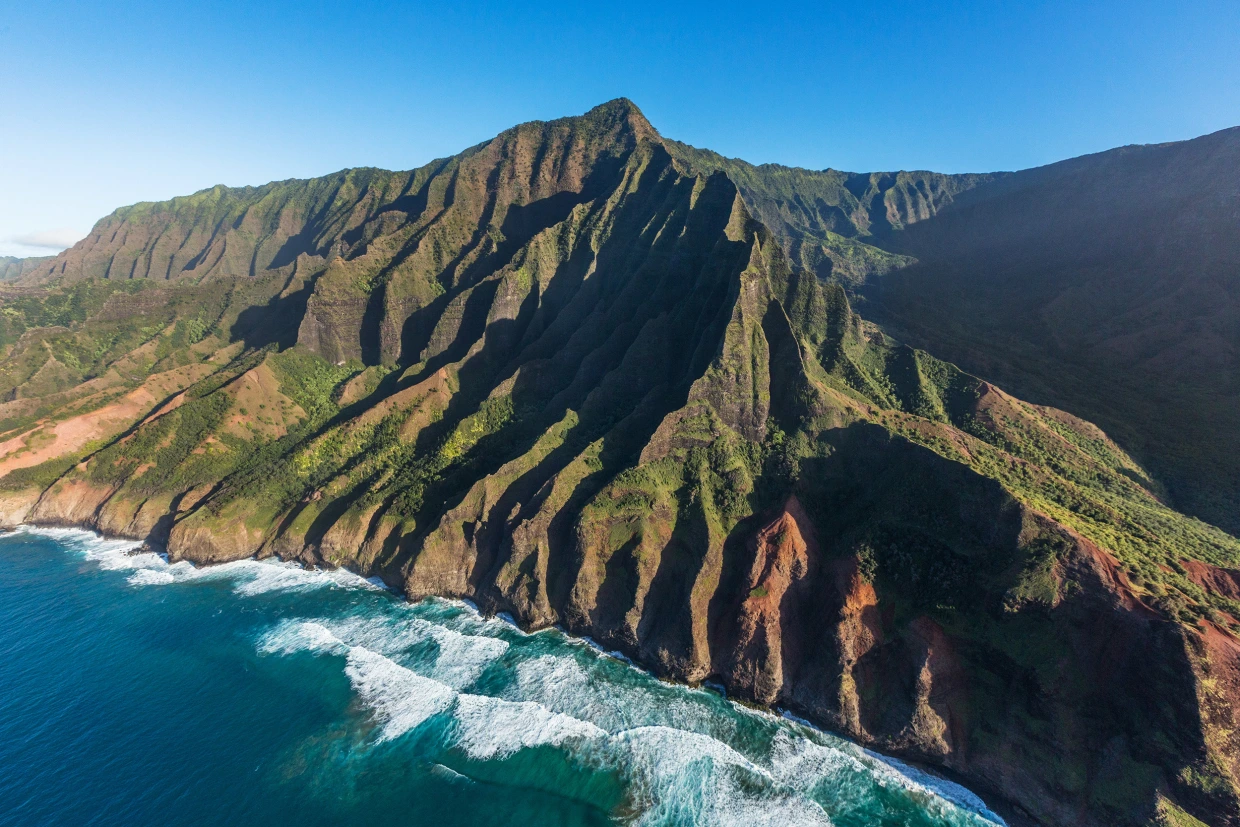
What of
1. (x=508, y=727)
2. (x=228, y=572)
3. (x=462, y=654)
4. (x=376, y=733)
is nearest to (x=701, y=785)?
(x=508, y=727)

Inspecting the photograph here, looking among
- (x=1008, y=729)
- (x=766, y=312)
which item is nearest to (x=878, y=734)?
(x=1008, y=729)

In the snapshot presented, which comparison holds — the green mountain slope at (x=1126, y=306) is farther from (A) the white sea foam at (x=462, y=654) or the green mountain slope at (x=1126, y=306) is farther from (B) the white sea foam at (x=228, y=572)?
(B) the white sea foam at (x=228, y=572)

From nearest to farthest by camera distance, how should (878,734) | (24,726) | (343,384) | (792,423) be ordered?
(878,734), (24,726), (792,423), (343,384)

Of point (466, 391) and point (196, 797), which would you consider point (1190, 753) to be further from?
point (466, 391)

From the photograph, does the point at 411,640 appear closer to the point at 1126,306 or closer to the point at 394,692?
the point at 394,692

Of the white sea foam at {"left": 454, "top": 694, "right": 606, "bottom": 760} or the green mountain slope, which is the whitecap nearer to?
the white sea foam at {"left": 454, "top": 694, "right": 606, "bottom": 760}

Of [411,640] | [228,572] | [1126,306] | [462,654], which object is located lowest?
[462,654]

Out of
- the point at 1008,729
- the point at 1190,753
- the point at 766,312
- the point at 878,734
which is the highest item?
the point at 766,312
